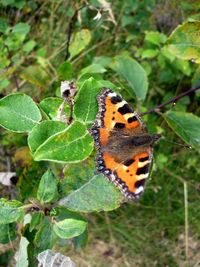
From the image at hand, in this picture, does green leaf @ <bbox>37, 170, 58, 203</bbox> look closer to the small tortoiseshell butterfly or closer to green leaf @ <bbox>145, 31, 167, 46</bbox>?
the small tortoiseshell butterfly

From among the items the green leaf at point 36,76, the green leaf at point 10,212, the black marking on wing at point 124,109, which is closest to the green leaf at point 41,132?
the green leaf at point 10,212

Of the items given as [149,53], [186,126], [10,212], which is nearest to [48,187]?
[10,212]

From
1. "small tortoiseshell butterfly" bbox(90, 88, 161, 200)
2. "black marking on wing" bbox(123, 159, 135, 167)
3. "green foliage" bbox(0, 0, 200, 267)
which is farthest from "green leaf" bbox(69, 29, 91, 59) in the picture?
"black marking on wing" bbox(123, 159, 135, 167)

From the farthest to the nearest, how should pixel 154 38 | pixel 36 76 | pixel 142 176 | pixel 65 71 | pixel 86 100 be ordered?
pixel 154 38, pixel 36 76, pixel 65 71, pixel 142 176, pixel 86 100

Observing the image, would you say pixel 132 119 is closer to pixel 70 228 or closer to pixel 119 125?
pixel 119 125

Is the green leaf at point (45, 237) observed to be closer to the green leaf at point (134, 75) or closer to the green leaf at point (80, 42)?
the green leaf at point (134, 75)

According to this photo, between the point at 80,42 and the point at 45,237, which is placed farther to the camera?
the point at 80,42

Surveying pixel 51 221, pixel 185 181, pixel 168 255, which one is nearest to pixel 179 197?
pixel 185 181
